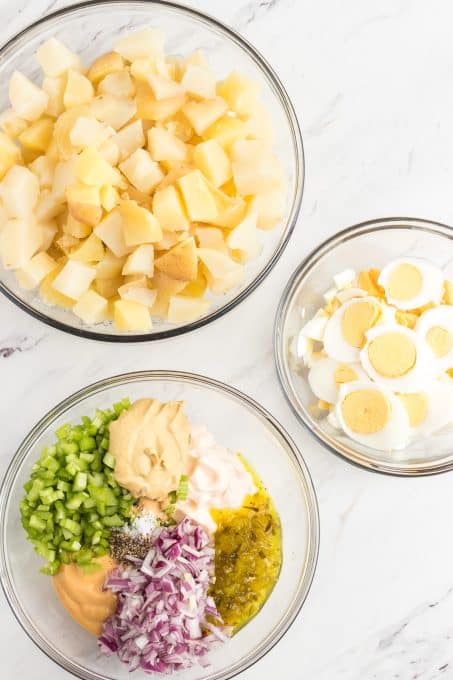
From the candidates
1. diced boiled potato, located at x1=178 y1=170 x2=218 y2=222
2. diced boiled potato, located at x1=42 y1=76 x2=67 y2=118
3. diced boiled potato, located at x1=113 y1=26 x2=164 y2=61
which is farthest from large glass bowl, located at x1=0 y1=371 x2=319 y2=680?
diced boiled potato, located at x1=113 y1=26 x2=164 y2=61

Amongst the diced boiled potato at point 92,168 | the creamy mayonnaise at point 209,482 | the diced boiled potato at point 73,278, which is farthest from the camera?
the creamy mayonnaise at point 209,482

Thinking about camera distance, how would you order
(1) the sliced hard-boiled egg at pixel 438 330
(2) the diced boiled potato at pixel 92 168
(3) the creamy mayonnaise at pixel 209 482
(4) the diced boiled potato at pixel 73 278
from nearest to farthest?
1. (2) the diced boiled potato at pixel 92 168
2. (4) the diced boiled potato at pixel 73 278
3. (3) the creamy mayonnaise at pixel 209 482
4. (1) the sliced hard-boiled egg at pixel 438 330

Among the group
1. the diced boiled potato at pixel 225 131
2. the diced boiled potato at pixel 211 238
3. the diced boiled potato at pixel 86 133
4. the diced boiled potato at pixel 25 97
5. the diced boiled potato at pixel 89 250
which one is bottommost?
the diced boiled potato at pixel 211 238

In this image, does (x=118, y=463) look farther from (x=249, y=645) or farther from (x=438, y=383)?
(x=438, y=383)

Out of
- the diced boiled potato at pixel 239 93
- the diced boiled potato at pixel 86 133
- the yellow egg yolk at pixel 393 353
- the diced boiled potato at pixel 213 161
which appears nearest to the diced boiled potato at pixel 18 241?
the diced boiled potato at pixel 86 133

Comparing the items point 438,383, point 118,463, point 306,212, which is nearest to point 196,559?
point 118,463

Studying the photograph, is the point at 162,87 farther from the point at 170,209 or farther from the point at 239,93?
the point at 170,209

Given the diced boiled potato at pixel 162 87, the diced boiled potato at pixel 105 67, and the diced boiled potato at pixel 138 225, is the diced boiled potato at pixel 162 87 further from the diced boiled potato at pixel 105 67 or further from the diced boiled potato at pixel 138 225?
the diced boiled potato at pixel 138 225

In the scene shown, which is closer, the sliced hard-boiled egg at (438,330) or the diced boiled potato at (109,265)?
the diced boiled potato at (109,265)
